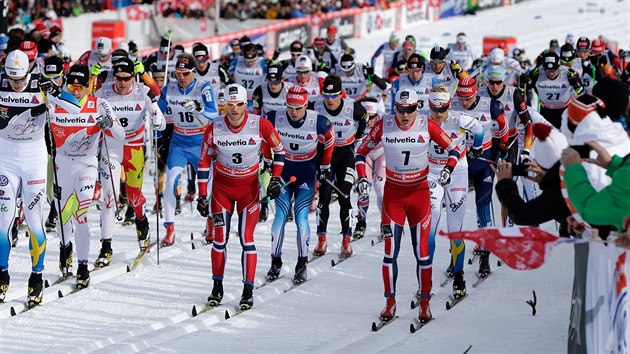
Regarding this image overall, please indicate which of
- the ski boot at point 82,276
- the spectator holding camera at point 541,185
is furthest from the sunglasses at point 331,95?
the spectator holding camera at point 541,185

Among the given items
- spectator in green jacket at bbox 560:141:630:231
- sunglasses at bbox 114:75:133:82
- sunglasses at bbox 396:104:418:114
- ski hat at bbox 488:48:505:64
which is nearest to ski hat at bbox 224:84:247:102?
sunglasses at bbox 396:104:418:114

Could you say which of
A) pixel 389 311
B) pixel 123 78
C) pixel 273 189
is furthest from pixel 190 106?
pixel 389 311

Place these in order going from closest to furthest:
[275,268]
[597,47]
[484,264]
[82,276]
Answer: [82,276] < [275,268] < [484,264] < [597,47]

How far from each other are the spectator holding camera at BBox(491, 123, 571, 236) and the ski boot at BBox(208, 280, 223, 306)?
4649mm

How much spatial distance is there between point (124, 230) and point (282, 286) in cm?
341

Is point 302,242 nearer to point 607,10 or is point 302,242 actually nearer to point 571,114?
point 571,114

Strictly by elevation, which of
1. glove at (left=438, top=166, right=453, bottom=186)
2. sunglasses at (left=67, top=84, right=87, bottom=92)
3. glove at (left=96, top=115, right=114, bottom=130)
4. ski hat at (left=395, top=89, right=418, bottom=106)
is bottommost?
glove at (left=438, top=166, right=453, bottom=186)

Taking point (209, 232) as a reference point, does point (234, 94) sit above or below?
above

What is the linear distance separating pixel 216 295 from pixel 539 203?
4879 mm

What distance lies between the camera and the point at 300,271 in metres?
12.5

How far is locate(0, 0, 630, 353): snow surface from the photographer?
1005 cm

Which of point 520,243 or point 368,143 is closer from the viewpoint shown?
point 520,243

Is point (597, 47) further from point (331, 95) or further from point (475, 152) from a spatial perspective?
point (475, 152)

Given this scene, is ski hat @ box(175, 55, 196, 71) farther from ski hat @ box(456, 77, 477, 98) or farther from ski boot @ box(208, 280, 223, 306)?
ski boot @ box(208, 280, 223, 306)
